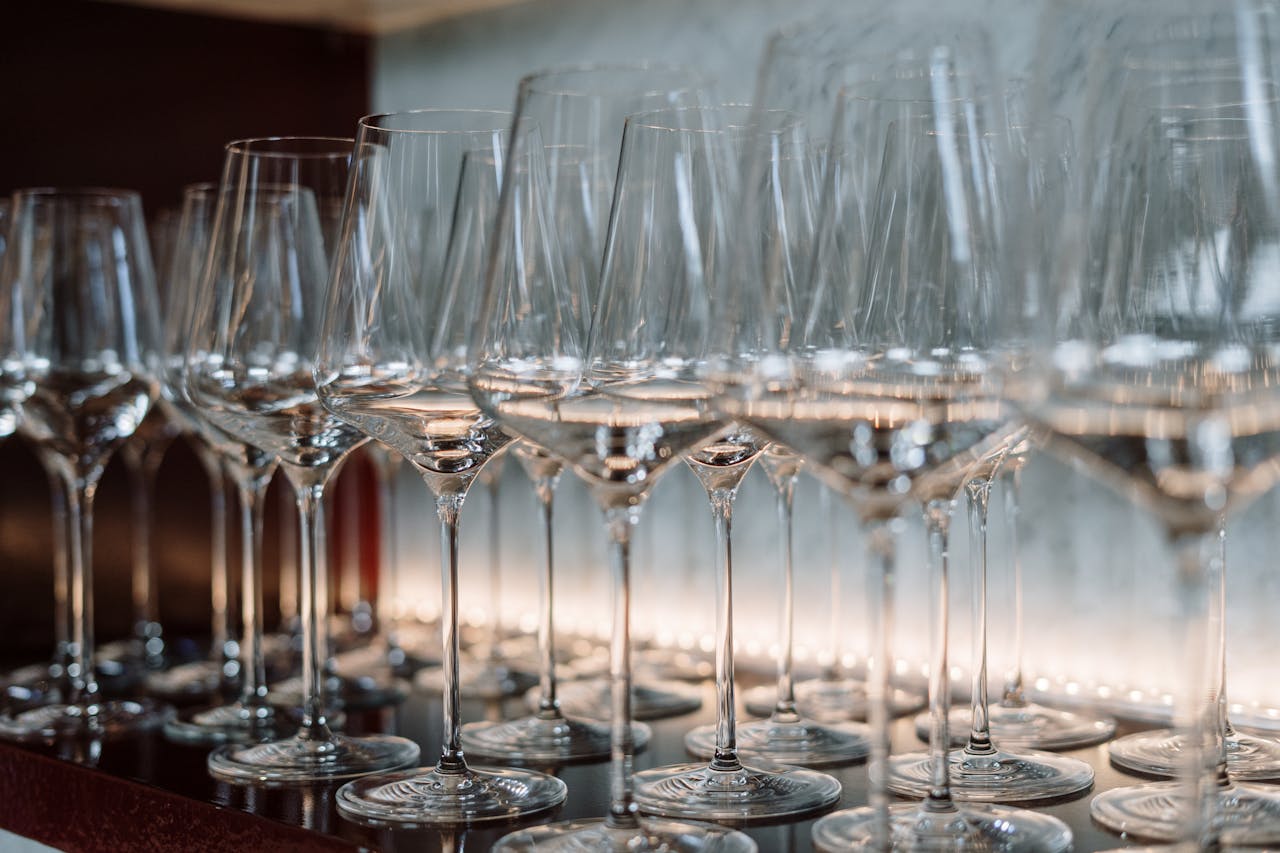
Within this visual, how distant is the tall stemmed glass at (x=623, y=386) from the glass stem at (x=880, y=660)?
109mm

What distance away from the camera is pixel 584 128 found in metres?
0.77

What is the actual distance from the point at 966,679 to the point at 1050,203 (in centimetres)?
72

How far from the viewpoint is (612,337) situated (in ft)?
2.33

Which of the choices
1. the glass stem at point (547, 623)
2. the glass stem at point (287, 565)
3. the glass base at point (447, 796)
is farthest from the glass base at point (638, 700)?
the glass stem at point (287, 565)

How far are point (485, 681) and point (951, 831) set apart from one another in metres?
0.64

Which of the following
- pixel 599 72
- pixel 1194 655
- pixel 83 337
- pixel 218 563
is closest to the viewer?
pixel 1194 655

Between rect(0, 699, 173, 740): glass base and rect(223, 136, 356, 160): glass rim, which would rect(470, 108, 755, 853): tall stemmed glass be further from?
rect(0, 699, 173, 740): glass base

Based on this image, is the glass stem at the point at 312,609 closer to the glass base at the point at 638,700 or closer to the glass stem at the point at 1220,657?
the glass base at the point at 638,700

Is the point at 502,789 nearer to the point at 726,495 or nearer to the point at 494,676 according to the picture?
the point at 726,495

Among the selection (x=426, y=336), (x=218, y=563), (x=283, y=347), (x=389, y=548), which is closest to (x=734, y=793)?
(x=426, y=336)

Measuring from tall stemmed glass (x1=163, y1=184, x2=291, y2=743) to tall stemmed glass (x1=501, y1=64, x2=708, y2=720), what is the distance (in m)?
0.31

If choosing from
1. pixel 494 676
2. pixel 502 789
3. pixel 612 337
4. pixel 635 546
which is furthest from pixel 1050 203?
pixel 635 546

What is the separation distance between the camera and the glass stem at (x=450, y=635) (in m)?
0.82

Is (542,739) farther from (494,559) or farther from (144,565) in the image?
(144,565)
